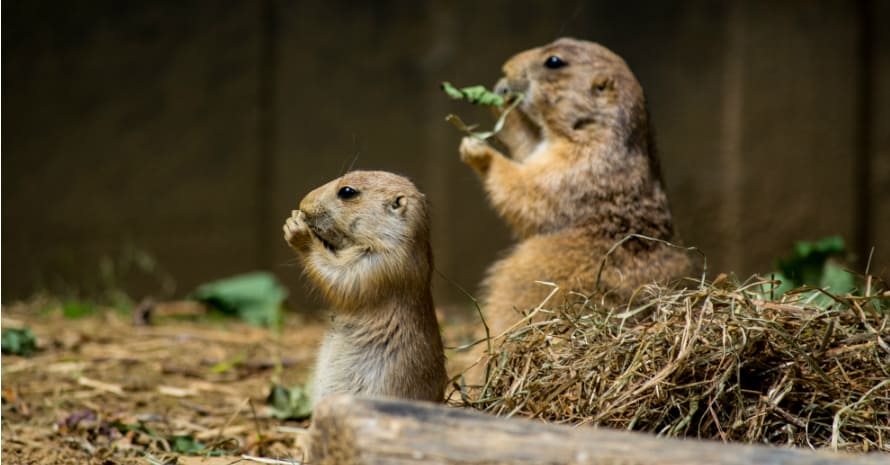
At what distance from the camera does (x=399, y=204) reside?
3.70 m

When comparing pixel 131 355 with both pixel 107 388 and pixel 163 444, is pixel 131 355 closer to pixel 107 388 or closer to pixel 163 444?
pixel 107 388

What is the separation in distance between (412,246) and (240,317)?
382 cm

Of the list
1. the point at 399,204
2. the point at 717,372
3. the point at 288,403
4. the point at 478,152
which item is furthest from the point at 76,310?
the point at 717,372

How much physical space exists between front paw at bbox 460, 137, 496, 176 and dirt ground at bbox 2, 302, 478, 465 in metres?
1.39

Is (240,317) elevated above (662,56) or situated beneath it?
situated beneath

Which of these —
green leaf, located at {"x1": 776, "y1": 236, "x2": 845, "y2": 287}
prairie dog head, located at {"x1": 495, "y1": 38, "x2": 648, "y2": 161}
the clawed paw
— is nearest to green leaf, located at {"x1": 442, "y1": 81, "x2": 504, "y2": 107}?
prairie dog head, located at {"x1": 495, "y1": 38, "x2": 648, "y2": 161}

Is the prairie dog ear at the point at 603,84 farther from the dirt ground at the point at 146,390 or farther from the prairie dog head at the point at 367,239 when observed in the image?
the dirt ground at the point at 146,390

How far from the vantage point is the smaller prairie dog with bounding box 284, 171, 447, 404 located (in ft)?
11.3

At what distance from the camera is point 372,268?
3.57 meters

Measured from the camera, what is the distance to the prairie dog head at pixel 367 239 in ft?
11.7

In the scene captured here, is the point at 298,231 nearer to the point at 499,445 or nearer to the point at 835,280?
the point at 499,445

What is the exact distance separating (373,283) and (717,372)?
3.74 feet

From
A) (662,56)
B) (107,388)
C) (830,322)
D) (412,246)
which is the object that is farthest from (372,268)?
(662,56)

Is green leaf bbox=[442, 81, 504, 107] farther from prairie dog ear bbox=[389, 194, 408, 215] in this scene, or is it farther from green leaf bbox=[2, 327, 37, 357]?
green leaf bbox=[2, 327, 37, 357]
